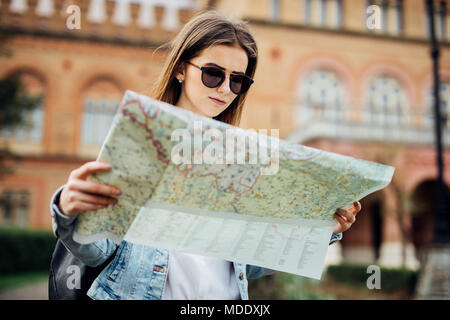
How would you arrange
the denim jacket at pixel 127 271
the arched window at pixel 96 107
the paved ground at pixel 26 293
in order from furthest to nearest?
1. the arched window at pixel 96 107
2. the paved ground at pixel 26 293
3. the denim jacket at pixel 127 271

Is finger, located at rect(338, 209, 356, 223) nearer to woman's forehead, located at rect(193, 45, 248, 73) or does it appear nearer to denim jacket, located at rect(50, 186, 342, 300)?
denim jacket, located at rect(50, 186, 342, 300)

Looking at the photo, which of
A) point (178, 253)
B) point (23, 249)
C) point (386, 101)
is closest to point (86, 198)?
point (178, 253)

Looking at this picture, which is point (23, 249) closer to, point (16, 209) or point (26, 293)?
point (16, 209)

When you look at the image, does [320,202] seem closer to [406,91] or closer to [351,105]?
[351,105]

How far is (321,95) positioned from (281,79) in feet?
6.38

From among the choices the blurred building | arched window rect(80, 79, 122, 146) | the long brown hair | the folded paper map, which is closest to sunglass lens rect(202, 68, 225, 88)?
the long brown hair

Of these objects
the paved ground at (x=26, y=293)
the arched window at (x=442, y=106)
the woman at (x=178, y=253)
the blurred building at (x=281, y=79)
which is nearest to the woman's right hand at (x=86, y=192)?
the woman at (x=178, y=253)

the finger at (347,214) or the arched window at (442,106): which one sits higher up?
the arched window at (442,106)

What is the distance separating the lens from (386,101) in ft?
57.2

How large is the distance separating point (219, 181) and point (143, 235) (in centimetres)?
26

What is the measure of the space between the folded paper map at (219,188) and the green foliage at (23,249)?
14.6 metres

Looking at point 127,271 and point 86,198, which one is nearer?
point 86,198

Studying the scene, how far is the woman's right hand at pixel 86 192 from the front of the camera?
1.00 metres

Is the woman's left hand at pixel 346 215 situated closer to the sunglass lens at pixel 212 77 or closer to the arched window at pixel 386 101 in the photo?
the sunglass lens at pixel 212 77
